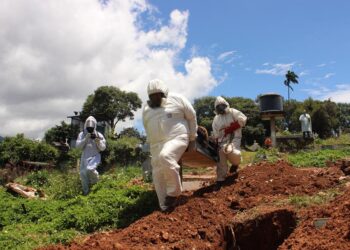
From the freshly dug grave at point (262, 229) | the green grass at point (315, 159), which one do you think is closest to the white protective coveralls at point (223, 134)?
the freshly dug grave at point (262, 229)

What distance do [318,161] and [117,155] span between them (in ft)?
43.4

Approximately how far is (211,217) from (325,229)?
→ 1888 mm

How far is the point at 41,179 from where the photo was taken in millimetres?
14000

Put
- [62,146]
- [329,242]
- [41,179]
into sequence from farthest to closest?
[62,146], [41,179], [329,242]

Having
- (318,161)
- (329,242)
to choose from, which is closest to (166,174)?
(329,242)

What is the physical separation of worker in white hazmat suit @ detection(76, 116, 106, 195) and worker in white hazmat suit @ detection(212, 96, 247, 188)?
312 cm

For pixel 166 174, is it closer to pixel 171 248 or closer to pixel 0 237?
pixel 171 248

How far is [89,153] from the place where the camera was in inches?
414

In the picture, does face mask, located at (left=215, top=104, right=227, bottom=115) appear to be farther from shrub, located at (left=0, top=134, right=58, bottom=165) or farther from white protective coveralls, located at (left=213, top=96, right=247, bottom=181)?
shrub, located at (left=0, top=134, right=58, bottom=165)

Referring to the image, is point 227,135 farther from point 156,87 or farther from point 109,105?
point 109,105

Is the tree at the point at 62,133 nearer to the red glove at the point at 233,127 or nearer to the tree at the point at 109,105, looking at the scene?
the tree at the point at 109,105

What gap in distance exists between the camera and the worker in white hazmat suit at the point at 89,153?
10344 millimetres

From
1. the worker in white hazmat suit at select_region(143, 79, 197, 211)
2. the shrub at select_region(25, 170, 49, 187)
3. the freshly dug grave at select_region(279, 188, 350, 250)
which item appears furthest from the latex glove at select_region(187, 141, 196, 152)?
the shrub at select_region(25, 170, 49, 187)

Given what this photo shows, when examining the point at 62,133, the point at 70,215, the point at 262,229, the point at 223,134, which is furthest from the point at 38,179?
the point at 62,133
